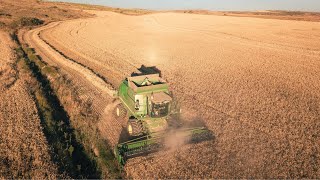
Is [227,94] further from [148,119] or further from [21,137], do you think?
[21,137]

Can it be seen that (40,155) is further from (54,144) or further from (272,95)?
(272,95)

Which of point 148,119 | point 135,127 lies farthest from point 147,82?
point 135,127

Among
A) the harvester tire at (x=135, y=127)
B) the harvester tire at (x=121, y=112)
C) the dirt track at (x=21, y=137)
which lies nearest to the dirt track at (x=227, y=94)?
the harvester tire at (x=121, y=112)

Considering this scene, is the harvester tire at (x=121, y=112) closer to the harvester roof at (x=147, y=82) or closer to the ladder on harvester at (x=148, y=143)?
the harvester roof at (x=147, y=82)

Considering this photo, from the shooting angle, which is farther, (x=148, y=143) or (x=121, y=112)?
(x=121, y=112)

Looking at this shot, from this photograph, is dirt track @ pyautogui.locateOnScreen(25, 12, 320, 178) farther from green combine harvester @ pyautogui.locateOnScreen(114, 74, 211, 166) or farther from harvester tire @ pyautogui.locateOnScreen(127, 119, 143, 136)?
harvester tire @ pyautogui.locateOnScreen(127, 119, 143, 136)

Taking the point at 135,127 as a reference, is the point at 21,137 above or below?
below

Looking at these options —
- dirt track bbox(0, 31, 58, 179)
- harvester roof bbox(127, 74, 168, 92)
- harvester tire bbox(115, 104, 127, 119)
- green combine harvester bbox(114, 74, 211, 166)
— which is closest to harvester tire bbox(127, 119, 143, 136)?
green combine harvester bbox(114, 74, 211, 166)
